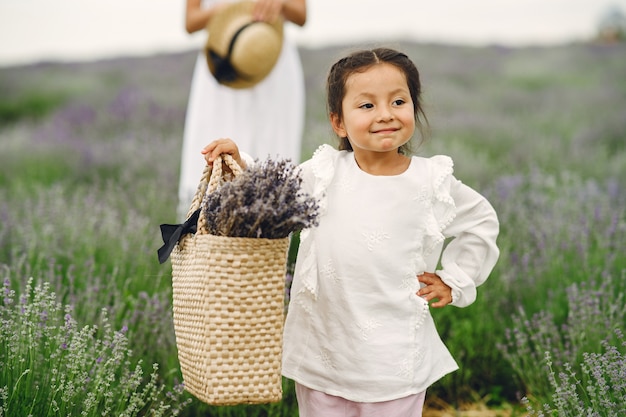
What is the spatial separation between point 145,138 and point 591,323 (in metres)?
5.79

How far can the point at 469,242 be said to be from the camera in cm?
242

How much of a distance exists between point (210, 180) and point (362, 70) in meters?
0.56

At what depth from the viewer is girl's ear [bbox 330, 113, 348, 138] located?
7.92ft

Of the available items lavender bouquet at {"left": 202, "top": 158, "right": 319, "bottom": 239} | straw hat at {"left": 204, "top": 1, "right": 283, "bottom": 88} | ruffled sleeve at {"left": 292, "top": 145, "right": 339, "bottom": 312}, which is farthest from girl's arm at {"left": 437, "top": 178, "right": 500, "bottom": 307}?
straw hat at {"left": 204, "top": 1, "right": 283, "bottom": 88}

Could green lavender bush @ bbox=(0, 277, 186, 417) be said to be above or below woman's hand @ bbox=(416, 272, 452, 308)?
below

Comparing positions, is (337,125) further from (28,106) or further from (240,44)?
(28,106)

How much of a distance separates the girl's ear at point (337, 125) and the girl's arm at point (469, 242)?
370 millimetres

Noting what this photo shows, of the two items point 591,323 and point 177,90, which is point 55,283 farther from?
point 177,90

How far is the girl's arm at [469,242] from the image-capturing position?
2389mm

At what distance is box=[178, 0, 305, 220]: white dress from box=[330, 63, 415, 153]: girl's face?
2.09 meters

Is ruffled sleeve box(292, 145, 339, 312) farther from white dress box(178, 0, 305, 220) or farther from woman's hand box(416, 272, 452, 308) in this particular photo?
white dress box(178, 0, 305, 220)

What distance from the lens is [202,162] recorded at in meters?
4.40

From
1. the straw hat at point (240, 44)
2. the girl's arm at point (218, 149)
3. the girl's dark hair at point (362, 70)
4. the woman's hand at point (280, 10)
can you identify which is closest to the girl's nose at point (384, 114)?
the girl's dark hair at point (362, 70)

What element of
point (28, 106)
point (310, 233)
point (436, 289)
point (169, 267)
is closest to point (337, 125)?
point (310, 233)
